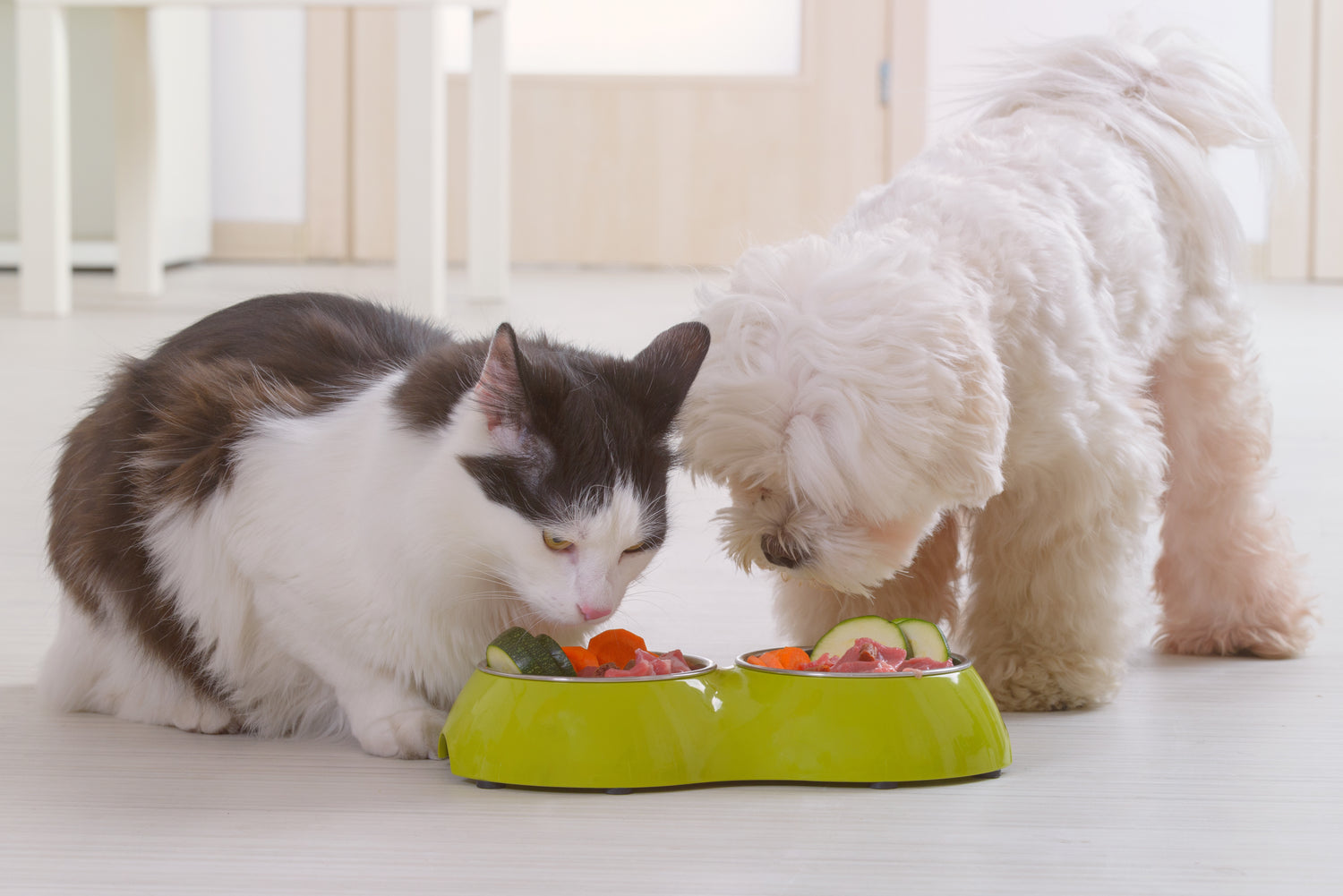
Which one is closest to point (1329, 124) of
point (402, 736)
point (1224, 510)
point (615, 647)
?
point (1224, 510)

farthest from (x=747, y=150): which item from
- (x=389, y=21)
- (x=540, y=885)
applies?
(x=540, y=885)

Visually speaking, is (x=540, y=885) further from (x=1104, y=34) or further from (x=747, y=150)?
(x=747, y=150)

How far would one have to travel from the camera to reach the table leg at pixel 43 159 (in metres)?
4.79

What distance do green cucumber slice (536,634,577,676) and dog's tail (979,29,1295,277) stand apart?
101cm

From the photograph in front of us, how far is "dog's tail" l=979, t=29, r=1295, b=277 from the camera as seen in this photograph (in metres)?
1.85

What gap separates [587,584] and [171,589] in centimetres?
45

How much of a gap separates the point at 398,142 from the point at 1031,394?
11.4ft

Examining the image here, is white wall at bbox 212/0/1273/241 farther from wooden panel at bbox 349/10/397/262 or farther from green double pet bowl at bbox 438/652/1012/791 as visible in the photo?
green double pet bowl at bbox 438/652/1012/791

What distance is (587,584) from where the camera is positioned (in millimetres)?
1266

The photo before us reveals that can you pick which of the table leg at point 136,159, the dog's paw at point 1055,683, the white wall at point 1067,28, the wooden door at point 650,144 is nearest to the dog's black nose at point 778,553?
the dog's paw at point 1055,683

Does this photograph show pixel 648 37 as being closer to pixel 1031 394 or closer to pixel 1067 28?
pixel 1067 28

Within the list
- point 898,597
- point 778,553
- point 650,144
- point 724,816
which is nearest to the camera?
point 724,816

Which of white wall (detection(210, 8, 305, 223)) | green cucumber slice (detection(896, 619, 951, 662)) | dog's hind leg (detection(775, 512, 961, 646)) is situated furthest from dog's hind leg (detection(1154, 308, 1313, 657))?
white wall (detection(210, 8, 305, 223))

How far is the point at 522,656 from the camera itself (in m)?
1.30
